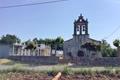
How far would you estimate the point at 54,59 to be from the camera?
131 feet

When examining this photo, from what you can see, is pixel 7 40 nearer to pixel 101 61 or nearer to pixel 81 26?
pixel 81 26

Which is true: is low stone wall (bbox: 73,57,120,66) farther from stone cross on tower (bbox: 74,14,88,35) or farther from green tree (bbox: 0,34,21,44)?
green tree (bbox: 0,34,21,44)

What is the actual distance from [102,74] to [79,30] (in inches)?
1408

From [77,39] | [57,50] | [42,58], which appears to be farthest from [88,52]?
[57,50]

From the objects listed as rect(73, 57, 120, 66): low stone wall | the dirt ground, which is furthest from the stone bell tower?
the dirt ground

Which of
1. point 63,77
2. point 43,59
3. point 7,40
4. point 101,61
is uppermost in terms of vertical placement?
point 7,40

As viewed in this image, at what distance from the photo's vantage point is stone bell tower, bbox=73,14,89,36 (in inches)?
2019

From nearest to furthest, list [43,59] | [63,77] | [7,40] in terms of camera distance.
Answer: [63,77], [43,59], [7,40]

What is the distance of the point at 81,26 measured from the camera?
5116cm

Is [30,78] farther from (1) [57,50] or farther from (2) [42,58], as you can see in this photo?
(1) [57,50]

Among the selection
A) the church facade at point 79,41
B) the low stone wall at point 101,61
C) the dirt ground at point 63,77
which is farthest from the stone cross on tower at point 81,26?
the dirt ground at point 63,77

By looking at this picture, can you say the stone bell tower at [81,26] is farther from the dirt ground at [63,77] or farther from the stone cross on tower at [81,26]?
the dirt ground at [63,77]

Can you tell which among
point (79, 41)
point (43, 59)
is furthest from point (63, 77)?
point (79, 41)

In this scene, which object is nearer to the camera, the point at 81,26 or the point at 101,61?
the point at 101,61
